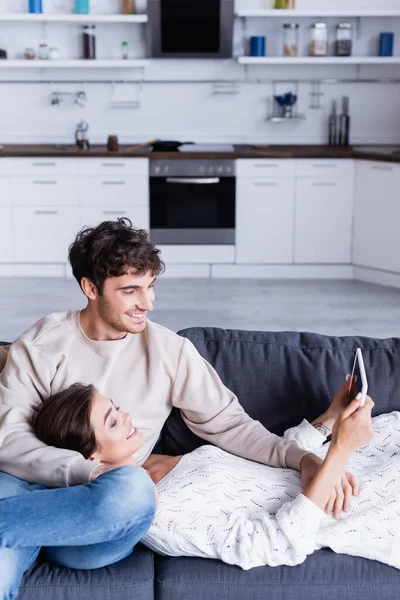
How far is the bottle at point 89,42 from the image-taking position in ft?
20.6

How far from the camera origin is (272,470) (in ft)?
6.98

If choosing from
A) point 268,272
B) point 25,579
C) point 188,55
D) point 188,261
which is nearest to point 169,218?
point 188,261

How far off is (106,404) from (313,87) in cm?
505

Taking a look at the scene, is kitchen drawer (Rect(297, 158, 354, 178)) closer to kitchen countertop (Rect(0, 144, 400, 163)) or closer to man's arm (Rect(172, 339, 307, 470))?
kitchen countertop (Rect(0, 144, 400, 163))

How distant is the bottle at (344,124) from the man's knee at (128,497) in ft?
16.8

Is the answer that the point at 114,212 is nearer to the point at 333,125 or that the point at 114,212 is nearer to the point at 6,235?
the point at 6,235

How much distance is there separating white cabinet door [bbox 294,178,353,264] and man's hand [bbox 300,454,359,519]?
4235 mm

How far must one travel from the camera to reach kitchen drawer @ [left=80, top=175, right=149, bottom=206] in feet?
20.0

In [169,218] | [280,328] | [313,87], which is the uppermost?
[313,87]

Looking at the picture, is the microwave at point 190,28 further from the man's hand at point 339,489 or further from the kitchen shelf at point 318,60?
the man's hand at point 339,489

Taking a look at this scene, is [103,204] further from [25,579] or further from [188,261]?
[25,579]

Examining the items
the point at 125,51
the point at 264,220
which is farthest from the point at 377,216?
the point at 125,51

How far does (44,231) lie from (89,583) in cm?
456

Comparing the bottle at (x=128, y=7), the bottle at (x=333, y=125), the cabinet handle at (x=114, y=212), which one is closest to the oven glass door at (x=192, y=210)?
the cabinet handle at (x=114, y=212)
